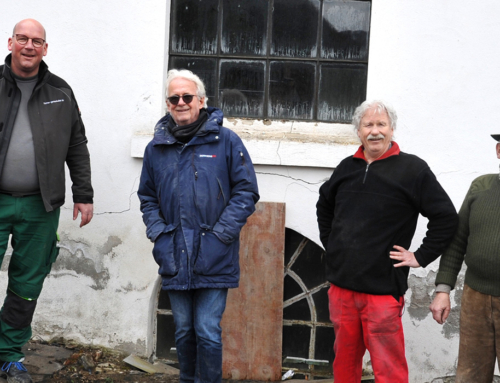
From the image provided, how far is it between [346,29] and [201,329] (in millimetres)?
2308

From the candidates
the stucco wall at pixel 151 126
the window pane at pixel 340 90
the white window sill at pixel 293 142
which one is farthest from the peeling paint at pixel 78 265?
the window pane at pixel 340 90

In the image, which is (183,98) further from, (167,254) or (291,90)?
(291,90)

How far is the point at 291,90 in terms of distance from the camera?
14.4ft

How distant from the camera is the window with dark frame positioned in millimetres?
4297

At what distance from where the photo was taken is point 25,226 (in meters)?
3.61

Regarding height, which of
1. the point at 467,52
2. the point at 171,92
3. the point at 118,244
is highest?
the point at 467,52

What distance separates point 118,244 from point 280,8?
1.98 metres

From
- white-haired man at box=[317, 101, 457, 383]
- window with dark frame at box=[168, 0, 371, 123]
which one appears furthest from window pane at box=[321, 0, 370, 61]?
white-haired man at box=[317, 101, 457, 383]

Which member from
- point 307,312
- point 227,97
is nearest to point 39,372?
point 307,312

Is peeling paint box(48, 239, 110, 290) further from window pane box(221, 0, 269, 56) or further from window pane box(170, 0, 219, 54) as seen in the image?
window pane box(221, 0, 269, 56)

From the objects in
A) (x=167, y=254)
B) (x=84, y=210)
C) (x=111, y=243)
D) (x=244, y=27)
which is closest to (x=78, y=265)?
(x=111, y=243)

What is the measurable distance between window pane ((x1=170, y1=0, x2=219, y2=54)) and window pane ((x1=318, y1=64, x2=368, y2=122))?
2.68 ft

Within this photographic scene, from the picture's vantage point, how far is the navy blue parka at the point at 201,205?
313 cm

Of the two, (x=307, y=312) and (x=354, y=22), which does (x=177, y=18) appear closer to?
(x=354, y=22)
